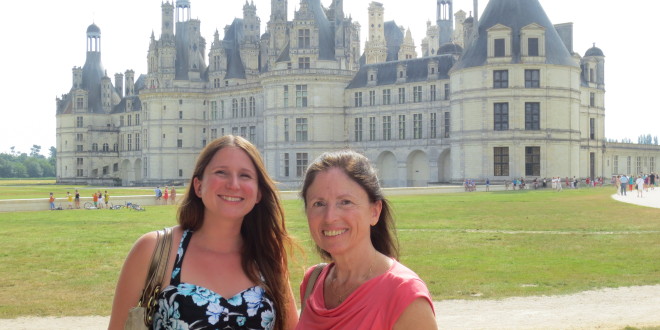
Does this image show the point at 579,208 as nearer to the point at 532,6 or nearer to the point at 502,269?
the point at 502,269

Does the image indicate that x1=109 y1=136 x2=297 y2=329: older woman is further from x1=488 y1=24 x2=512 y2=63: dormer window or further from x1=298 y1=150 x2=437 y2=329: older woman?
x1=488 y1=24 x2=512 y2=63: dormer window

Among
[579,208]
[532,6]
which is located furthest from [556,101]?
[579,208]

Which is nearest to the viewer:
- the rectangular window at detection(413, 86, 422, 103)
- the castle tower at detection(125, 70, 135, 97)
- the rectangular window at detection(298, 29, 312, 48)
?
the rectangular window at detection(413, 86, 422, 103)

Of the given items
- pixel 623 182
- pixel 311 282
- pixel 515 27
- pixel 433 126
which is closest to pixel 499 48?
pixel 515 27

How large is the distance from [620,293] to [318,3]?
211 ft

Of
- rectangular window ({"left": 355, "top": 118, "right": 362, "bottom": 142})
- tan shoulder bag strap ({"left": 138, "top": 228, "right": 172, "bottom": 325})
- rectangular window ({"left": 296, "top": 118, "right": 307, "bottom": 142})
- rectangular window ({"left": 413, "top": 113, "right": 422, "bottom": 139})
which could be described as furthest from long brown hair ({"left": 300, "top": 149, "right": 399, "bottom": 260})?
rectangular window ({"left": 355, "top": 118, "right": 362, "bottom": 142})

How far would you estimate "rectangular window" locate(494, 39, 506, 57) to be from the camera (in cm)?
5938

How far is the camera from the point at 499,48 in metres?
59.4

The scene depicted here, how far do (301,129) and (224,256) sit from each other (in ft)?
224

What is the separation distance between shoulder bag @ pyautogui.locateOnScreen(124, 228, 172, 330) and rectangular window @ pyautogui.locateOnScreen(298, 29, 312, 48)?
6783cm

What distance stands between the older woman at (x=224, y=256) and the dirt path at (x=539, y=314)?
5.87 meters

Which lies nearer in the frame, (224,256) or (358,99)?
(224,256)

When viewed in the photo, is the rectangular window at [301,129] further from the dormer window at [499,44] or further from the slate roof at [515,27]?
the dormer window at [499,44]

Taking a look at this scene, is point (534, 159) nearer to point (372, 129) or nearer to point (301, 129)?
point (372, 129)
